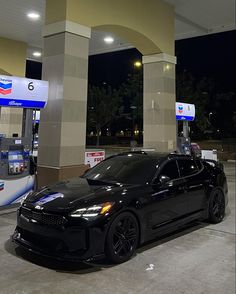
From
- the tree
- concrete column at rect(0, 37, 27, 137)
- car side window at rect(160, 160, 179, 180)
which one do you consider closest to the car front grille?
car side window at rect(160, 160, 179, 180)

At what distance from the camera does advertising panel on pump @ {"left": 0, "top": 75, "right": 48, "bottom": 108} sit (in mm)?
6469

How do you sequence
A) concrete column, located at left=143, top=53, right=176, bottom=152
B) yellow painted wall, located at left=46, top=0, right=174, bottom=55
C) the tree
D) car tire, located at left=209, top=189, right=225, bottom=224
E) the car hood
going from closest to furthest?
the car hood → car tire, located at left=209, top=189, right=225, bottom=224 → yellow painted wall, located at left=46, top=0, right=174, bottom=55 → concrete column, located at left=143, top=53, right=176, bottom=152 → the tree

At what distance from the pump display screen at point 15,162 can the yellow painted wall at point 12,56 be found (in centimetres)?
837

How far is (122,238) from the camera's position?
4.17 metres

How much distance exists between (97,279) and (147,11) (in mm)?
8410

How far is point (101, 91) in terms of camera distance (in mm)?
43469

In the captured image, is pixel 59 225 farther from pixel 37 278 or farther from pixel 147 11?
pixel 147 11

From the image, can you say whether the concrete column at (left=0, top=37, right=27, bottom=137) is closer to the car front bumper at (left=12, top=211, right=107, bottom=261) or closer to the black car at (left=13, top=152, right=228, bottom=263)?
the black car at (left=13, top=152, right=228, bottom=263)

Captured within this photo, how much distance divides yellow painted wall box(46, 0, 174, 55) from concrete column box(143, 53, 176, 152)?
0.40 m

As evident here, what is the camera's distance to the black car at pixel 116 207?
3.88 m

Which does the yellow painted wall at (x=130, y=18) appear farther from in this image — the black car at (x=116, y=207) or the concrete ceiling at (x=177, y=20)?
the black car at (x=116, y=207)

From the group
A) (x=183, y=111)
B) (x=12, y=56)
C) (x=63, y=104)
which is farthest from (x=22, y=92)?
(x=12, y=56)

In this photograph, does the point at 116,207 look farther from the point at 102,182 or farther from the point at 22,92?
the point at 22,92

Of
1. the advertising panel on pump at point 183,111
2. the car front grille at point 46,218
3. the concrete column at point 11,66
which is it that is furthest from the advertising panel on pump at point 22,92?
the concrete column at point 11,66
